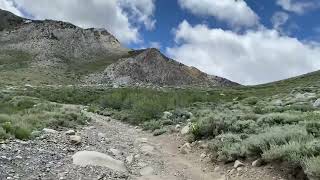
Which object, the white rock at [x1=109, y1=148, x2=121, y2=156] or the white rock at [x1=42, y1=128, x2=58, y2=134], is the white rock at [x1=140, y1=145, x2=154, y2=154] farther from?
the white rock at [x1=42, y1=128, x2=58, y2=134]

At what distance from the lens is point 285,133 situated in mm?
13242

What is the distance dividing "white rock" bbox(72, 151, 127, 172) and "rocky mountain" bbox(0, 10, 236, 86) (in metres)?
70.0

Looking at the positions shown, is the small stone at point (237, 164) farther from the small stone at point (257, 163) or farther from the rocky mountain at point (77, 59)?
the rocky mountain at point (77, 59)

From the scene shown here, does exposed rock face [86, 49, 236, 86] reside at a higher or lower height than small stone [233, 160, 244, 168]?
higher

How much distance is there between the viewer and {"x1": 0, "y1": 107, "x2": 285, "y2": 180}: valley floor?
462 inches

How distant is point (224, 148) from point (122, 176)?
3433mm

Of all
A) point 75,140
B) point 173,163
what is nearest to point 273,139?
point 173,163

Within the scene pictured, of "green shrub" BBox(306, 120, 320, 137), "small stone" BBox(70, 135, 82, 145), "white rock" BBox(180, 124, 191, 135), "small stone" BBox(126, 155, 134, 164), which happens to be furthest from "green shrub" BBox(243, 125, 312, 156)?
"white rock" BBox(180, 124, 191, 135)

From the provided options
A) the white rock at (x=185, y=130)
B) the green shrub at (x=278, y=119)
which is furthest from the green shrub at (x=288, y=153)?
the white rock at (x=185, y=130)

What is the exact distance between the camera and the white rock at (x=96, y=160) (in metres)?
12.8

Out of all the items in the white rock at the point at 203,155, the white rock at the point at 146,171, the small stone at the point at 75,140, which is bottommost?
the white rock at the point at 146,171

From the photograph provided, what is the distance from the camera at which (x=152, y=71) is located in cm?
10650

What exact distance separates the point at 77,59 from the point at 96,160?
4156 inches

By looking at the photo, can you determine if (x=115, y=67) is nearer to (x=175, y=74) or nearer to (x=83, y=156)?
(x=175, y=74)
